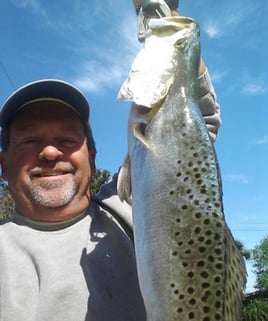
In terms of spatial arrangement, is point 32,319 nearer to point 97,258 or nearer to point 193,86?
point 97,258

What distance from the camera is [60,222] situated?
3.51 m

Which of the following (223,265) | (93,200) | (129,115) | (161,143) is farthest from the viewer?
(93,200)

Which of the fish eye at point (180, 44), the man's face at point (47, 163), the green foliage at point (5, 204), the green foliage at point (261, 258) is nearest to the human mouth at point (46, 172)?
the man's face at point (47, 163)

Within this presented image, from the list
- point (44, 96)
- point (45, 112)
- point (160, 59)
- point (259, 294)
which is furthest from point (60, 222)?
point (259, 294)

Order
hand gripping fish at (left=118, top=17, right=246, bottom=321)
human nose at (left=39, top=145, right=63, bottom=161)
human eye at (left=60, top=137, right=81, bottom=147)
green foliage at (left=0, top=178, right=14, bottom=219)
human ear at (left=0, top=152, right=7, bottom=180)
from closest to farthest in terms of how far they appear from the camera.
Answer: hand gripping fish at (left=118, top=17, right=246, bottom=321) < human nose at (left=39, top=145, right=63, bottom=161) < human eye at (left=60, top=137, right=81, bottom=147) < human ear at (left=0, top=152, right=7, bottom=180) < green foliage at (left=0, top=178, right=14, bottom=219)

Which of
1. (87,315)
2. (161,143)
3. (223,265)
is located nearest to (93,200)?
(87,315)

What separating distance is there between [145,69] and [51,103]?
0.93 m

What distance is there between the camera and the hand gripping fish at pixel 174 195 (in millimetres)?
2473

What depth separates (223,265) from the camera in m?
2.58

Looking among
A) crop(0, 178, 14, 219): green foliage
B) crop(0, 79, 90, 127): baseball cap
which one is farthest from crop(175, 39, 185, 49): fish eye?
crop(0, 178, 14, 219): green foliage

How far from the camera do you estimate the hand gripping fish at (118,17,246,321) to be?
8.11ft

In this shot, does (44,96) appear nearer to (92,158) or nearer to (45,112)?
(45,112)

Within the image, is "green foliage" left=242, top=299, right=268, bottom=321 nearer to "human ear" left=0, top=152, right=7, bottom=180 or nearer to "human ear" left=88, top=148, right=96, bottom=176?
"human ear" left=88, top=148, right=96, bottom=176

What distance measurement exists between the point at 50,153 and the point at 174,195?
3.76 feet
